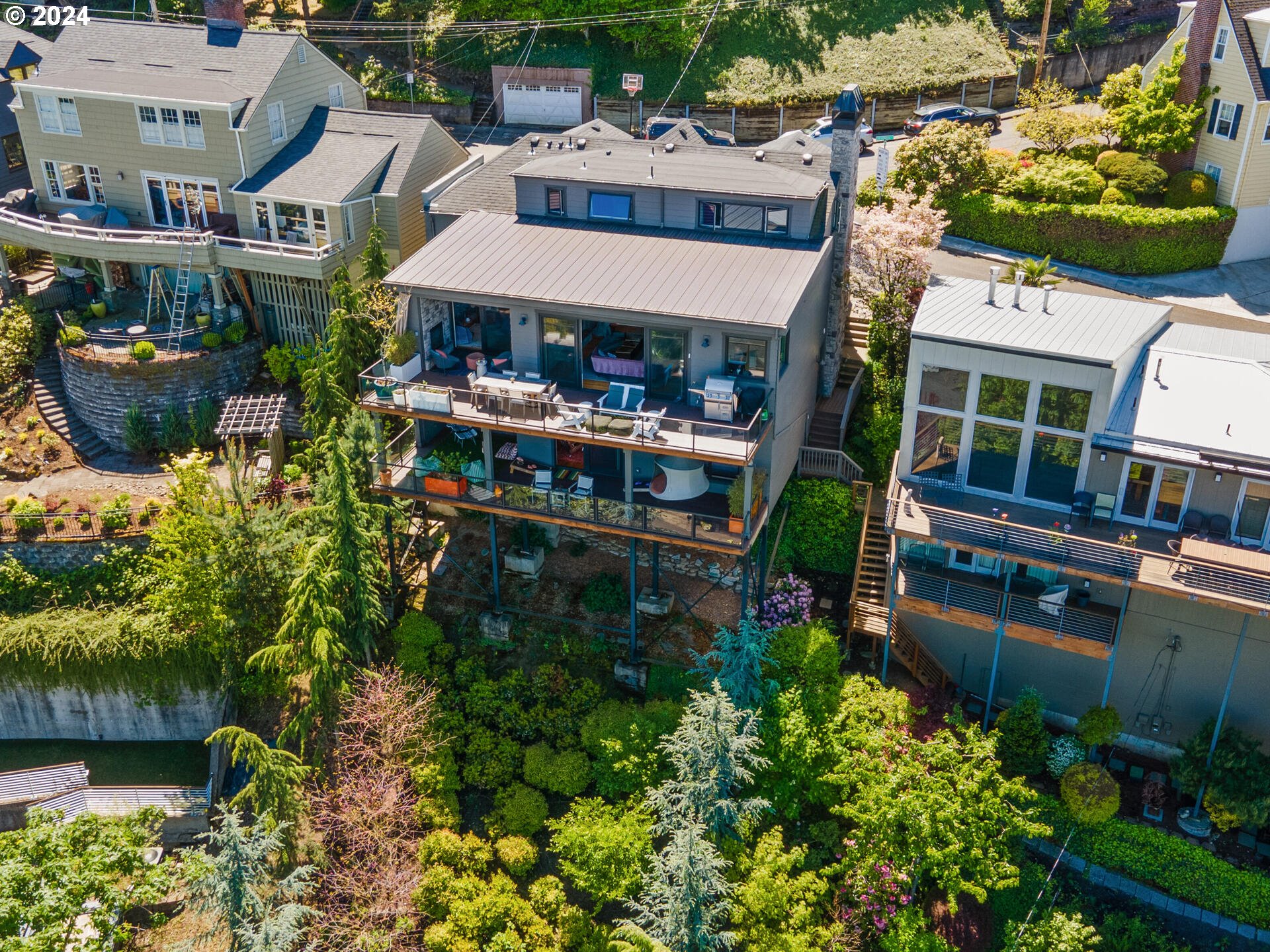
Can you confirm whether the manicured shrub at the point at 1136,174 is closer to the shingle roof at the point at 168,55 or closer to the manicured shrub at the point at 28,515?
the shingle roof at the point at 168,55

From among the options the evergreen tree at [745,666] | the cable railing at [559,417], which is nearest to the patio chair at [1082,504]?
the cable railing at [559,417]

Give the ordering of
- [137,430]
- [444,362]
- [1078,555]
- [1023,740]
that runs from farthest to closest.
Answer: [137,430] < [444,362] < [1023,740] < [1078,555]

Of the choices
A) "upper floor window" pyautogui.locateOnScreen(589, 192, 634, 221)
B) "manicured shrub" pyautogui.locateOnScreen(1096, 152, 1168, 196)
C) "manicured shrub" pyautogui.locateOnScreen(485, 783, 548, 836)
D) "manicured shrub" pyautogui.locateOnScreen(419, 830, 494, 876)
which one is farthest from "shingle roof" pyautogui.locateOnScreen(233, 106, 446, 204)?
"manicured shrub" pyautogui.locateOnScreen(1096, 152, 1168, 196)

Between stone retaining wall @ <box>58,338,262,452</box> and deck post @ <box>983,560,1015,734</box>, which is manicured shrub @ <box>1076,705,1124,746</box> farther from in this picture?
stone retaining wall @ <box>58,338,262,452</box>

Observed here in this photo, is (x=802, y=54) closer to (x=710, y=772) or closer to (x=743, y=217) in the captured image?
(x=743, y=217)

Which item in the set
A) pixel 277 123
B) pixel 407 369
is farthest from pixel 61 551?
pixel 277 123

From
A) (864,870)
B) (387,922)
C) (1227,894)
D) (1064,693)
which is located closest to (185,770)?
A: (387,922)

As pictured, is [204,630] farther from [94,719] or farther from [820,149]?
[820,149]
